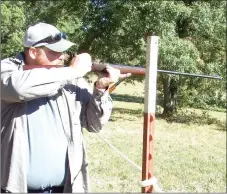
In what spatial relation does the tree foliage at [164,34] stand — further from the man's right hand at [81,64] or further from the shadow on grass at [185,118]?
the man's right hand at [81,64]

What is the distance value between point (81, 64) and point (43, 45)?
229mm

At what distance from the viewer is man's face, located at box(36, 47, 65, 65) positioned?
2.37 meters

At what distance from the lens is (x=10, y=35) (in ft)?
71.7

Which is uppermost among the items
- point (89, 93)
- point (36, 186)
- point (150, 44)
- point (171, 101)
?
point (150, 44)

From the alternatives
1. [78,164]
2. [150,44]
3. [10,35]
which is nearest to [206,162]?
[150,44]

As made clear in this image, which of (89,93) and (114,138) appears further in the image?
(114,138)

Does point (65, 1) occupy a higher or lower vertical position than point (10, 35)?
higher

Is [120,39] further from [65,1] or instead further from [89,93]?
[89,93]

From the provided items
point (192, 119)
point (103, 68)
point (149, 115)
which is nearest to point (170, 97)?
point (192, 119)

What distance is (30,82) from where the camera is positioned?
2.19 metres

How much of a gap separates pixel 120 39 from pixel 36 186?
484 inches

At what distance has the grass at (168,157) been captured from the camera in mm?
6438

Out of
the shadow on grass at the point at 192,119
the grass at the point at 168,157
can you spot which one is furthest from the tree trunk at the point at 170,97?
the grass at the point at 168,157

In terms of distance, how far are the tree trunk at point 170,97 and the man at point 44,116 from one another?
44.3ft
